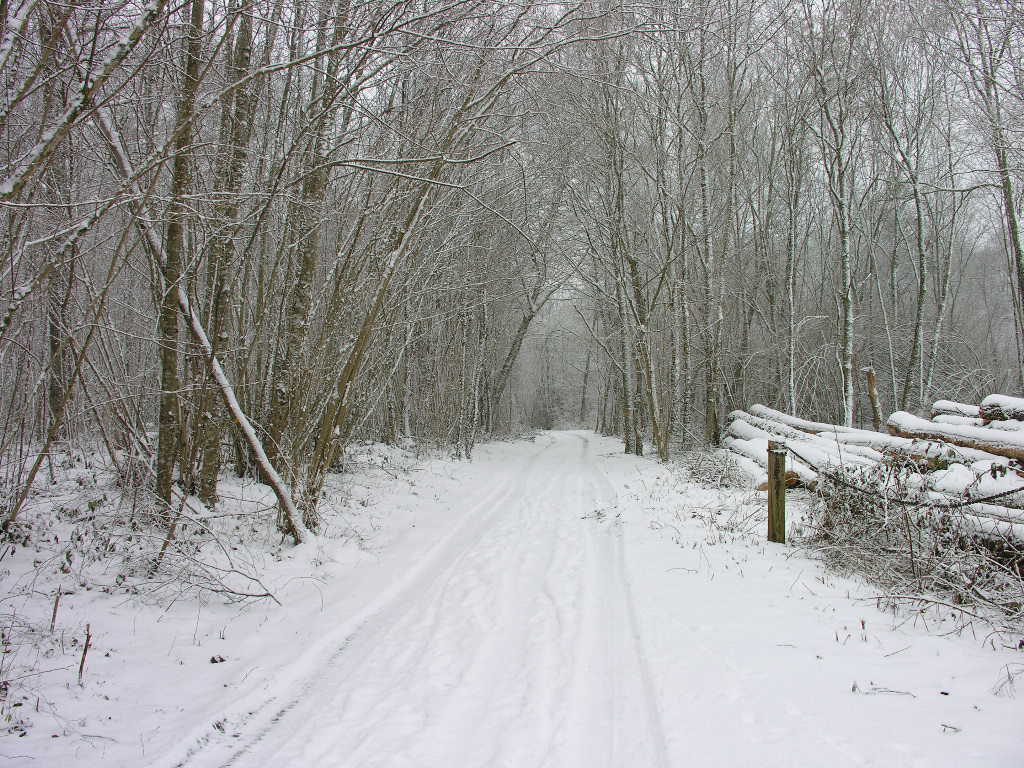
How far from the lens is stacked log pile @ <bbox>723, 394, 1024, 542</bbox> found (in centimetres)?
484

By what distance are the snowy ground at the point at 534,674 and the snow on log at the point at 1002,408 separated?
11.8 feet

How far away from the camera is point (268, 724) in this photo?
2.89 m

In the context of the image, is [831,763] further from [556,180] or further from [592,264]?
[592,264]

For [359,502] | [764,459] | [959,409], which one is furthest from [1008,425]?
[359,502]

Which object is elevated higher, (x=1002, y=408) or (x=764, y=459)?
(x=1002, y=408)

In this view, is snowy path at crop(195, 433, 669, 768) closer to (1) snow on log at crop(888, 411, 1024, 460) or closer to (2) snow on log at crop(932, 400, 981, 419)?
(1) snow on log at crop(888, 411, 1024, 460)

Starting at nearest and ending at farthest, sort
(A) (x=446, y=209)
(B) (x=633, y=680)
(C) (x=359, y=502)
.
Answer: (B) (x=633, y=680) < (C) (x=359, y=502) < (A) (x=446, y=209)

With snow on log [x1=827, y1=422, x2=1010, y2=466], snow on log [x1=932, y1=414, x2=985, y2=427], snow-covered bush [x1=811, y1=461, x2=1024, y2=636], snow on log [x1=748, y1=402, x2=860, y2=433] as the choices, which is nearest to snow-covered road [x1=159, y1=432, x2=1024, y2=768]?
snow-covered bush [x1=811, y1=461, x2=1024, y2=636]

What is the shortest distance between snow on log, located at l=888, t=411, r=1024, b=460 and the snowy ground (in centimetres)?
292

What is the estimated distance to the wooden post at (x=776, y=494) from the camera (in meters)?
6.29

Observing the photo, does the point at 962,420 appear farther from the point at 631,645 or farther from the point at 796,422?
the point at 631,645

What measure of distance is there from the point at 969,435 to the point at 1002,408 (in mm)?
587

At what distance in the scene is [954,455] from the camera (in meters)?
6.26

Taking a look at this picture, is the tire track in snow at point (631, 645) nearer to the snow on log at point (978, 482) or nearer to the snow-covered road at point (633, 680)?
the snow-covered road at point (633, 680)
